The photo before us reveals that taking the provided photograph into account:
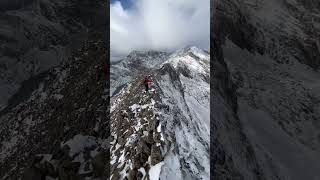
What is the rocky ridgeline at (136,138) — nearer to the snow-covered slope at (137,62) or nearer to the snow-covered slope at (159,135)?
the snow-covered slope at (159,135)

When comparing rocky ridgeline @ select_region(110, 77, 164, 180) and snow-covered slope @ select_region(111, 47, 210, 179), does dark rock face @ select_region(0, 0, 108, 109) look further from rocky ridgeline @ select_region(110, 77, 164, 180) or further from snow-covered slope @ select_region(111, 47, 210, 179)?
rocky ridgeline @ select_region(110, 77, 164, 180)

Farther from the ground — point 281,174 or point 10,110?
point 10,110

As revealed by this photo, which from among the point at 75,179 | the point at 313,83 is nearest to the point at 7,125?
the point at 75,179

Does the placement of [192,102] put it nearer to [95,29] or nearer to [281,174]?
[281,174]

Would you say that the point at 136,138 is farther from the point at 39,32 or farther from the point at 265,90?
the point at 39,32

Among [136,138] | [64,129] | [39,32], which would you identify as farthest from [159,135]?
[39,32]

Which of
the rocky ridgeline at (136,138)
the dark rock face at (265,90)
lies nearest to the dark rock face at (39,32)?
the dark rock face at (265,90)

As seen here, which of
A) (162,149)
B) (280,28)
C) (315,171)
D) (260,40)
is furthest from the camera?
(280,28)
